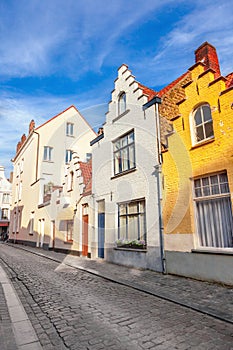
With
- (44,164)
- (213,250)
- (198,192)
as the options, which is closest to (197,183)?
(198,192)

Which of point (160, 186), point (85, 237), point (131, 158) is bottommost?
point (85, 237)

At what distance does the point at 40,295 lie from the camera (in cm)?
638

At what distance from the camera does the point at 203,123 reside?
8.42 meters

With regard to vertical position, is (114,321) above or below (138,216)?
below

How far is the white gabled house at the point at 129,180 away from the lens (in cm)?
987

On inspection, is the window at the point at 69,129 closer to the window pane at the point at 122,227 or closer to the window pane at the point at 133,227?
the window pane at the point at 122,227

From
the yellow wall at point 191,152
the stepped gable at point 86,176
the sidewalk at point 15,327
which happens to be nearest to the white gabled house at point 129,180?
the yellow wall at point 191,152

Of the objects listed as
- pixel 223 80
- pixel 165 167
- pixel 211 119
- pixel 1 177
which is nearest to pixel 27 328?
pixel 165 167

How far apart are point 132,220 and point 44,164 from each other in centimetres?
1572

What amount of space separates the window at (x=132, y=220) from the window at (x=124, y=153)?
184 cm

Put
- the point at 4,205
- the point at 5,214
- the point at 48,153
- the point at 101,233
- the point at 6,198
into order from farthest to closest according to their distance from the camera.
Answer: the point at 6,198 → the point at 4,205 → the point at 5,214 → the point at 48,153 → the point at 101,233

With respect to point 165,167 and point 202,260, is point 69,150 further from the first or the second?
point 202,260

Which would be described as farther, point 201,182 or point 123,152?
point 123,152

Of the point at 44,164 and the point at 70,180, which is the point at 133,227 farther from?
the point at 44,164
